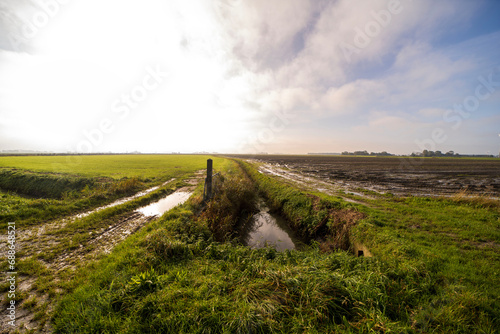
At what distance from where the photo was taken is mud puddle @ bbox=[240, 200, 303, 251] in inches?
394

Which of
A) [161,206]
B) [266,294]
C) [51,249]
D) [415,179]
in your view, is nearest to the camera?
[266,294]

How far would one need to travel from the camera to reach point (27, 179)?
20.2 metres

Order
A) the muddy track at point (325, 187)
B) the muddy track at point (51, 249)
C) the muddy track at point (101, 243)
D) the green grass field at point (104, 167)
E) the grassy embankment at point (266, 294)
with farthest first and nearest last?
the green grass field at point (104, 167)
the muddy track at point (325, 187)
the muddy track at point (101, 243)
the muddy track at point (51, 249)
the grassy embankment at point (266, 294)

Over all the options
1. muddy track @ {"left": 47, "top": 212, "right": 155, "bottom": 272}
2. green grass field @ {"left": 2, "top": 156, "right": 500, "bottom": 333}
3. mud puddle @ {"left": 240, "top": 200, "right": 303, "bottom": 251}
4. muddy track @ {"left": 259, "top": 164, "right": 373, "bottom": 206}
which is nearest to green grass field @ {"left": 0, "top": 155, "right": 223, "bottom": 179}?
muddy track @ {"left": 47, "top": 212, "right": 155, "bottom": 272}

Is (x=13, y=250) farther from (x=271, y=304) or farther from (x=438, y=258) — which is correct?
(x=438, y=258)

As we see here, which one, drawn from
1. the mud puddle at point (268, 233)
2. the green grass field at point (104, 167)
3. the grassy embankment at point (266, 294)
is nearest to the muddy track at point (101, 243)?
the grassy embankment at point (266, 294)

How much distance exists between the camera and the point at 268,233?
11492 millimetres

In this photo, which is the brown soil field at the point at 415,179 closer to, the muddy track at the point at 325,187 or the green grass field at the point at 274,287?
the muddy track at the point at 325,187

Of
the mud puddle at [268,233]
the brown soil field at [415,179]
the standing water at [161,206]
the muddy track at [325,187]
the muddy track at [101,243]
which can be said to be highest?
the brown soil field at [415,179]

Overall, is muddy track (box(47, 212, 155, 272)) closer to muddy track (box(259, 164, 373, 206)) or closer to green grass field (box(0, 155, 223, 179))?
muddy track (box(259, 164, 373, 206))

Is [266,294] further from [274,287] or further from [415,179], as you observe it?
[415,179]

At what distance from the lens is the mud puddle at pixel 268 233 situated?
10016 mm

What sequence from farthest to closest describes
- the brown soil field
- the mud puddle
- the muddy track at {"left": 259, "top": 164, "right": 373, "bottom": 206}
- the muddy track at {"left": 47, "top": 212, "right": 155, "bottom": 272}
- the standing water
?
the brown soil field
the muddy track at {"left": 259, "top": 164, "right": 373, "bottom": 206}
the standing water
the mud puddle
the muddy track at {"left": 47, "top": 212, "right": 155, "bottom": 272}

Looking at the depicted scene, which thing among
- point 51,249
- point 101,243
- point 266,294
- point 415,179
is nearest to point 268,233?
point 266,294
